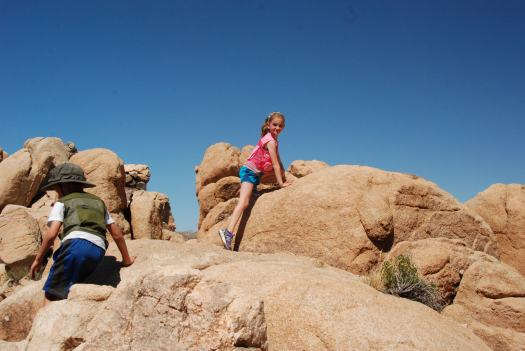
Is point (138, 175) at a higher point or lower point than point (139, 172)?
lower

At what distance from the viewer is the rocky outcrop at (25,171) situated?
17.0m

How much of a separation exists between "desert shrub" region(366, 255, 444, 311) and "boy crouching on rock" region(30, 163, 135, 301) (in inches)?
178

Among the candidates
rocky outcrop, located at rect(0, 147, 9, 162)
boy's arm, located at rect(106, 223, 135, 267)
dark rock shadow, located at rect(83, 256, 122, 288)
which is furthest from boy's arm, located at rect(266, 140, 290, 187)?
rocky outcrop, located at rect(0, 147, 9, 162)

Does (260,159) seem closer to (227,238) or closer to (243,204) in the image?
(243,204)

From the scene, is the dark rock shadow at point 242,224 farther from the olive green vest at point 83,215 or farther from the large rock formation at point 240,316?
the olive green vest at point 83,215

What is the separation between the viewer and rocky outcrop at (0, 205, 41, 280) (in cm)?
1437

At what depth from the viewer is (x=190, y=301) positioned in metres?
4.25

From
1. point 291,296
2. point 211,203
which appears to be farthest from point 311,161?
point 291,296

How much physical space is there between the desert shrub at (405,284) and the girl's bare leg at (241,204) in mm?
3657

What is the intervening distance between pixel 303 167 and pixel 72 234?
12719 millimetres

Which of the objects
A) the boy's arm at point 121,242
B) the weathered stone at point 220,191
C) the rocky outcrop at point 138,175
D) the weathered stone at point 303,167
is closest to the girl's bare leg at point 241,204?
the boy's arm at point 121,242

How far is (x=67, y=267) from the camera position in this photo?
22.0 feet

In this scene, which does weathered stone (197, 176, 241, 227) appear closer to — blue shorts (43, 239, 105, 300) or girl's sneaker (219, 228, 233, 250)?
girl's sneaker (219, 228, 233, 250)

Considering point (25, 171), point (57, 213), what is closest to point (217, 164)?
point (25, 171)
